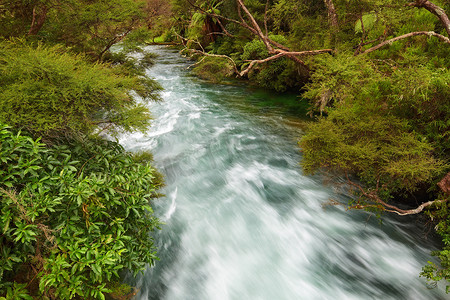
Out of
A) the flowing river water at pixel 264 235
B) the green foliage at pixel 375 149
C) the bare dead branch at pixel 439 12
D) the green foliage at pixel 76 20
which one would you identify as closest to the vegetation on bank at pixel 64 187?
the flowing river water at pixel 264 235

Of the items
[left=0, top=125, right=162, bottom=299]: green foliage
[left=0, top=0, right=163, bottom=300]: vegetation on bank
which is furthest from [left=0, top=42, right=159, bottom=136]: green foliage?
[left=0, top=125, right=162, bottom=299]: green foliage

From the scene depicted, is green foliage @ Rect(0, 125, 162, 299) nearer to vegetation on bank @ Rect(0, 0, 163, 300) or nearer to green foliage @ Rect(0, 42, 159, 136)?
vegetation on bank @ Rect(0, 0, 163, 300)

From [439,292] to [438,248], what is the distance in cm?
106

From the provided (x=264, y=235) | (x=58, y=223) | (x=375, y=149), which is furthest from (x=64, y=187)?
(x=375, y=149)

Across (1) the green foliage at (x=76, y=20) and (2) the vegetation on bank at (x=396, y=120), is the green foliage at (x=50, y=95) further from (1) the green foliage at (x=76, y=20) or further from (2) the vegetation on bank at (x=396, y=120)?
(2) the vegetation on bank at (x=396, y=120)

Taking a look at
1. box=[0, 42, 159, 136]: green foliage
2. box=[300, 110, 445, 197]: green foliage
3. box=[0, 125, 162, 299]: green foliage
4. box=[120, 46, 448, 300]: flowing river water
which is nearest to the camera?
box=[0, 125, 162, 299]: green foliage

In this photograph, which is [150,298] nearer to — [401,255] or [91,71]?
[91,71]

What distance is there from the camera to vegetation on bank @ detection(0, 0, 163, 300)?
7.67ft

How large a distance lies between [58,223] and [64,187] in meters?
0.38

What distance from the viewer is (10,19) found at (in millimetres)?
5344

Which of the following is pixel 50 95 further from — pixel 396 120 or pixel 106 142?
pixel 396 120

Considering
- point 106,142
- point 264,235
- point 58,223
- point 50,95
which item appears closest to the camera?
point 58,223

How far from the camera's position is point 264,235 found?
4977 mm

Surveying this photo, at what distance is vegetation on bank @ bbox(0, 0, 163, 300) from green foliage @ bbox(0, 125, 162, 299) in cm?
1
